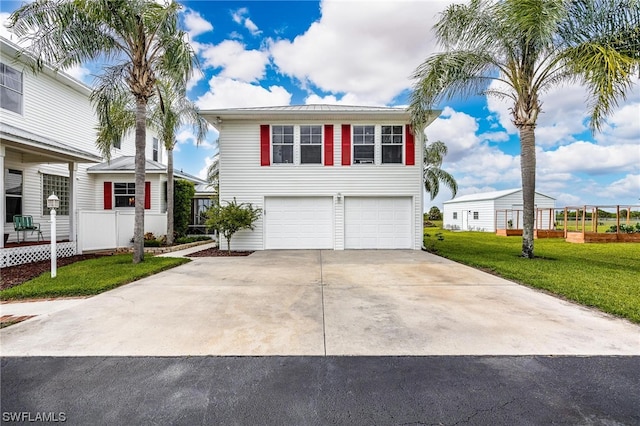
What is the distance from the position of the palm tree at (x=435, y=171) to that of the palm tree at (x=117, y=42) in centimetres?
1902

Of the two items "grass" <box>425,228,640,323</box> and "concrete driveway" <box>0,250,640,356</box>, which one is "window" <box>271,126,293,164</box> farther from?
"grass" <box>425,228,640,323</box>

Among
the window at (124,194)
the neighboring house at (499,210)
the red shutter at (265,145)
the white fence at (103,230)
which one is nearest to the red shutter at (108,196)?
the window at (124,194)

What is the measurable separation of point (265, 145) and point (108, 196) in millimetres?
8319

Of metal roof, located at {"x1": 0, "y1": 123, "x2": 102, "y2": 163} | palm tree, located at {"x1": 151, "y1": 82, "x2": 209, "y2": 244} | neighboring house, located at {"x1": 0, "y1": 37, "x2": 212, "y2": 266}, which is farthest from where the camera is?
palm tree, located at {"x1": 151, "y1": 82, "x2": 209, "y2": 244}

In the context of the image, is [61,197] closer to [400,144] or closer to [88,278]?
[88,278]

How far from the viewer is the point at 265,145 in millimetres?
11562

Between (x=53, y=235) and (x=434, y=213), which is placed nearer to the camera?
(x=53, y=235)

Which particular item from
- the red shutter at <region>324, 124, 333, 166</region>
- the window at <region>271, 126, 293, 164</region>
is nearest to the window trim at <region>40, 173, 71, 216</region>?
the window at <region>271, 126, 293, 164</region>

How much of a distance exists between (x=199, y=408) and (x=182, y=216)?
13360 millimetres

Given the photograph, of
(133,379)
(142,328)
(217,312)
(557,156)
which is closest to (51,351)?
(142,328)

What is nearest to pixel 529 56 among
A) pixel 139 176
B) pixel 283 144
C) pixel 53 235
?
pixel 283 144

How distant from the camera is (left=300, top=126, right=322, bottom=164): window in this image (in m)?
11.6

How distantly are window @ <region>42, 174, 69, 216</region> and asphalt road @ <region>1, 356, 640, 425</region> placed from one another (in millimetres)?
12195

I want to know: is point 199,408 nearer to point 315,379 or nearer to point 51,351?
point 315,379
